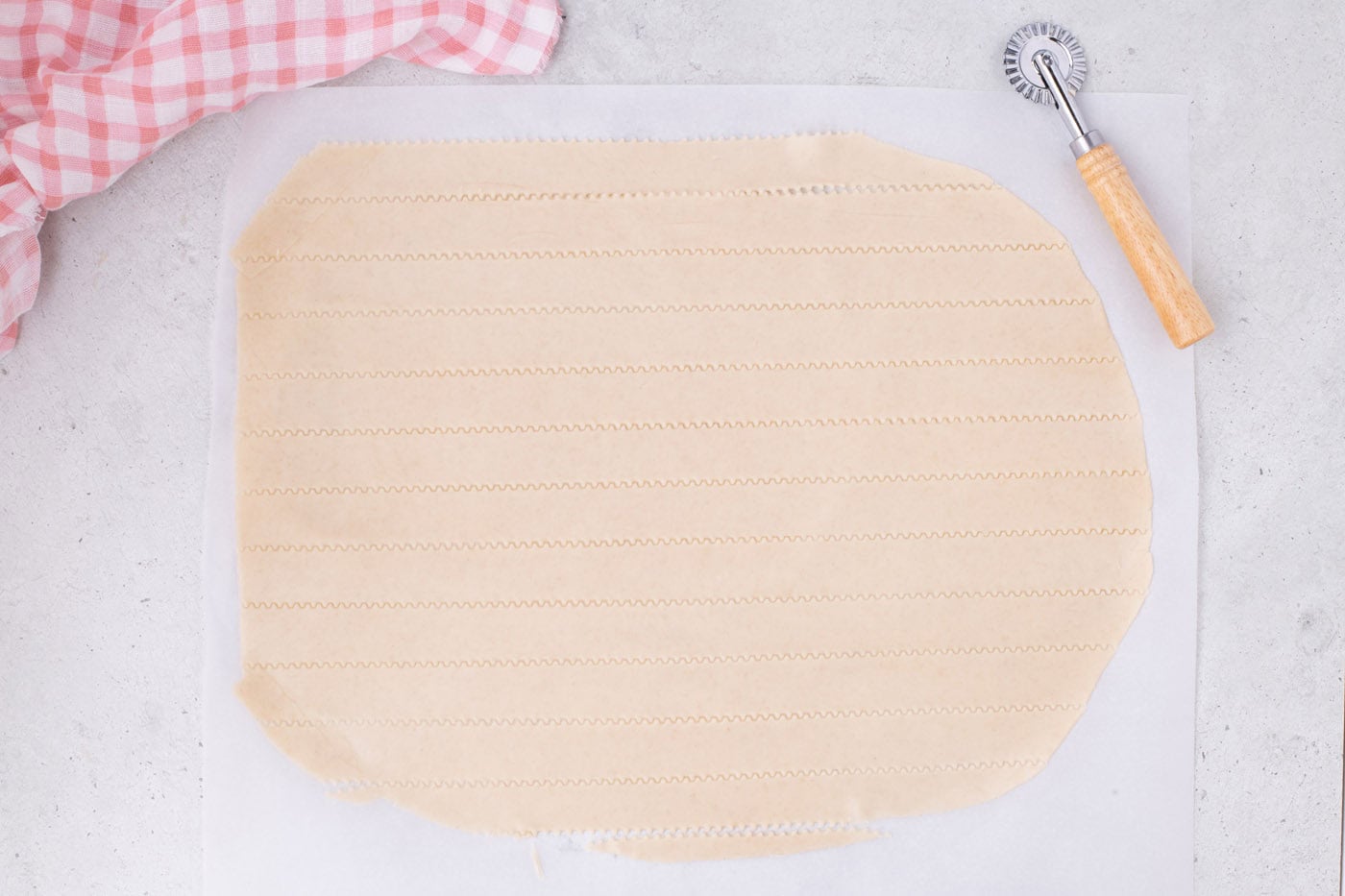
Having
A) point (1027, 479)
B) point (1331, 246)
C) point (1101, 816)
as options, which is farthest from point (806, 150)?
point (1101, 816)

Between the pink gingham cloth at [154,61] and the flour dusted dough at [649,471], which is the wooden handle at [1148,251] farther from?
the pink gingham cloth at [154,61]

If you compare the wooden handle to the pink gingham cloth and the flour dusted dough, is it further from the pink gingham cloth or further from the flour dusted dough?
the pink gingham cloth

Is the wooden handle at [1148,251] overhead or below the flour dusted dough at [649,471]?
overhead

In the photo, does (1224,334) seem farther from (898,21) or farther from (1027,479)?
(898,21)

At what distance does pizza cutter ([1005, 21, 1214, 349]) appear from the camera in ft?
1.62

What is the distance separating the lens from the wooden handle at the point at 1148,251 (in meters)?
0.49

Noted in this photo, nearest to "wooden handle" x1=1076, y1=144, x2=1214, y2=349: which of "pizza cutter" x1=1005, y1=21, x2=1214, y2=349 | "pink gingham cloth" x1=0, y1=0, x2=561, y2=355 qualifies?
"pizza cutter" x1=1005, y1=21, x2=1214, y2=349

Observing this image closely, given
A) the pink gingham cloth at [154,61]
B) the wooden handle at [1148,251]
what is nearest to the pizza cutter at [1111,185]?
the wooden handle at [1148,251]

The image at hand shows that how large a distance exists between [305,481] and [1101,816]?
57cm

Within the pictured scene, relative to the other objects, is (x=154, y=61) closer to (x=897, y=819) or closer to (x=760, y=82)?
(x=760, y=82)

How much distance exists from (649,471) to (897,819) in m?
0.28

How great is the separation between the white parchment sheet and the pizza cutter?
18mm

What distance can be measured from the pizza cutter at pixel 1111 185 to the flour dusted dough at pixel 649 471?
39 millimetres

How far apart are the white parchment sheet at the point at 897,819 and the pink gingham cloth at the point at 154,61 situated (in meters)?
0.03
